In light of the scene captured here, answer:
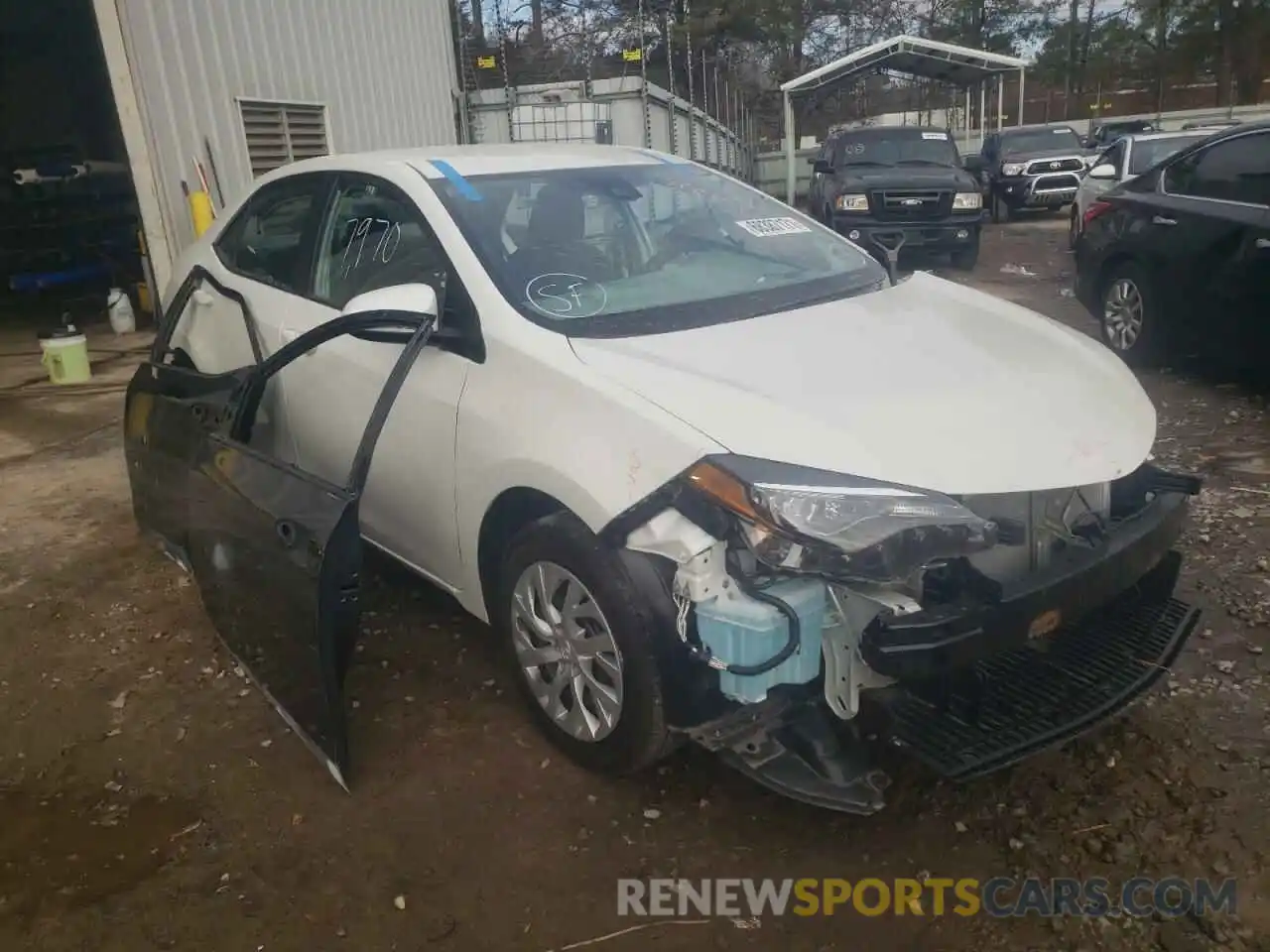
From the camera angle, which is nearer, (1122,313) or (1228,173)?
(1228,173)

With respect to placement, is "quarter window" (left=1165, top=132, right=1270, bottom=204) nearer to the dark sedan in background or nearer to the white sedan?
the dark sedan in background

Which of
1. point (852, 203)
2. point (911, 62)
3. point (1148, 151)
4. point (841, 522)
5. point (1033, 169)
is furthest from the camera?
point (911, 62)

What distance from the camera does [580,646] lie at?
2578mm

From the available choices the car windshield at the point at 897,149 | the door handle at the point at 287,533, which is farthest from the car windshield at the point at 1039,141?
the door handle at the point at 287,533

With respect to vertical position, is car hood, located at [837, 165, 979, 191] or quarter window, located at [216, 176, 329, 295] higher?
quarter window, located at [216, 176, 329, 295]

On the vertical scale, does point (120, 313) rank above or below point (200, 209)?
below

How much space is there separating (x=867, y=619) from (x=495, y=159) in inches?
84.1

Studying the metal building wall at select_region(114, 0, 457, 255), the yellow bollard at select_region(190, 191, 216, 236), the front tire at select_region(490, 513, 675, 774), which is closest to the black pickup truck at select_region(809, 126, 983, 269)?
the metal building wall at select_region(114, 0, 457, 255)

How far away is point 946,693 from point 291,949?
1.56 metres

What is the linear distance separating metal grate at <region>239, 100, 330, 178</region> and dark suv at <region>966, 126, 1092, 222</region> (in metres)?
10.9

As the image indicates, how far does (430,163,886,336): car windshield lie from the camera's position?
2910mm

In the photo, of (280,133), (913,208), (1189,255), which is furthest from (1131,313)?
(280,133)

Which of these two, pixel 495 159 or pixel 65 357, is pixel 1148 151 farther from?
pixel 65 357

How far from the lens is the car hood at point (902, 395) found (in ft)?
7.36
